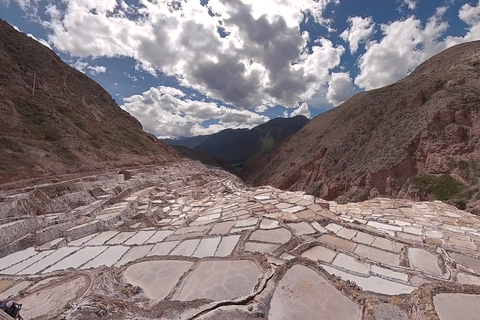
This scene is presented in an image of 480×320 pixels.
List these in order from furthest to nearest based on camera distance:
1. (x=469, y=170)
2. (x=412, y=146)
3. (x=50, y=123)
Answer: (x=412, y=146) < (x=469, y=170) < (x=50, y=123)

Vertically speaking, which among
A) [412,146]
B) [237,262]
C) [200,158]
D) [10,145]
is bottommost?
[237,262]

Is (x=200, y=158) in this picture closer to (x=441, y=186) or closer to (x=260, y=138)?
(x=441, y=186)

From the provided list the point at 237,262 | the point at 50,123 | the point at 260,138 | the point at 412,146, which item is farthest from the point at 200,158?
the point at 260,138

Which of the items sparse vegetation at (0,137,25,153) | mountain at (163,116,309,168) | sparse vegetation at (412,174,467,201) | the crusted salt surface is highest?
mountain at (163,116,309,168)

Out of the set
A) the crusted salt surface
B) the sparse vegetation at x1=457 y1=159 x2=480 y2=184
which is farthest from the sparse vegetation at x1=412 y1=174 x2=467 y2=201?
the crusted salt surface

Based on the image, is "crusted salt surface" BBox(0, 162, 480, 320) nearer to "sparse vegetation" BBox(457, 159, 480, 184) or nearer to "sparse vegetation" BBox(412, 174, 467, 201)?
"sparse vegetation" BBox(412, 174, 467, 201)

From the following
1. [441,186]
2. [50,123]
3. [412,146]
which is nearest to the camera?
[50,123]

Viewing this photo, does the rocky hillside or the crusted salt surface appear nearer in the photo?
the crusted salt surface

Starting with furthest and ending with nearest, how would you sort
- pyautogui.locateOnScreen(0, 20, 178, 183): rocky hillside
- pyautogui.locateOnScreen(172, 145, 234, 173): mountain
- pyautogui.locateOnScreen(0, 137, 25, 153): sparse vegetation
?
1. pyautogui.locateOnScreen(172, 145, 234, 173): mountain
2. pyautogui.locateOnScreen(0, 20, 178, 183): rocky hillside
3. pyautogui.locateOnScreen(0, 137, 25, 153): sparse vegetation
